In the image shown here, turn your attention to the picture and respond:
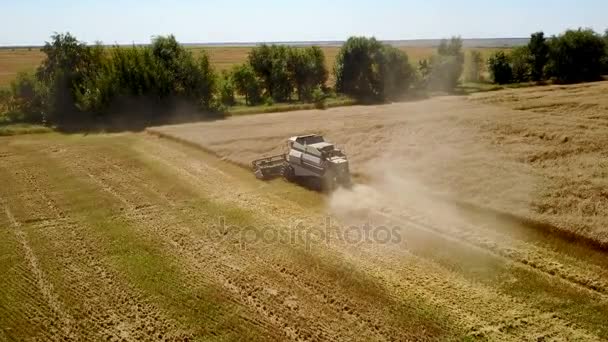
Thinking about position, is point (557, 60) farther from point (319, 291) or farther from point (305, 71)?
point (319, 291)

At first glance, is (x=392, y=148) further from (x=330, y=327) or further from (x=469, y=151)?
(x=330, y=327)

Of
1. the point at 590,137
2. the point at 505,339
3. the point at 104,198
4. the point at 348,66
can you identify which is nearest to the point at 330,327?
the point at 505,339

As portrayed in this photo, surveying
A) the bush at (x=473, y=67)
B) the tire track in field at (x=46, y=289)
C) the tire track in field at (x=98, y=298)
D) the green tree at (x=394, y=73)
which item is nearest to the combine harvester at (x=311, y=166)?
the tire track in field at (x=98, y=298)

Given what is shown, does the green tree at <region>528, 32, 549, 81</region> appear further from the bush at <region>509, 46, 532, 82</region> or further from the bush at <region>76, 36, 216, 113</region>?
the bush at <region>76, 36, 216, 113</region>

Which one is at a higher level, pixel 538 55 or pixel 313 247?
pixel 538 55

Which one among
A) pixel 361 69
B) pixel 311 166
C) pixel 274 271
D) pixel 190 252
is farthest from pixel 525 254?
pixel 361 69

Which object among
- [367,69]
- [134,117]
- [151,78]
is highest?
[367,69]

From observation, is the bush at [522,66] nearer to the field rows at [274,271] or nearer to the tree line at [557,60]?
the tree line at [557,60]
